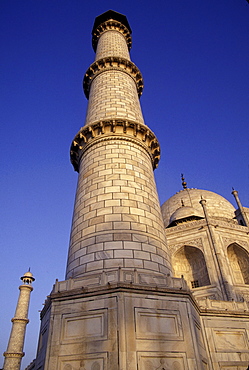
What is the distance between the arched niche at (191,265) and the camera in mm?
22266

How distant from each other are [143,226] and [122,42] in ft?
51.4

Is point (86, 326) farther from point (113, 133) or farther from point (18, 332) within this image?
point (18, 332)

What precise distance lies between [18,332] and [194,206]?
68.0 feet

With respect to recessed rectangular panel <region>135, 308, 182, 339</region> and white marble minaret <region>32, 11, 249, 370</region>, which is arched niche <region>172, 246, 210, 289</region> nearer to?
white marble minaret <region>32, 11, 249, 370</region>

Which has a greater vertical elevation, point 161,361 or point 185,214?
point 185,214

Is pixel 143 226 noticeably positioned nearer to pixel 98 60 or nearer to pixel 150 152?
pixel 150 152

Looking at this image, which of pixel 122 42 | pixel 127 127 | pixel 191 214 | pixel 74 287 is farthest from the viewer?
pixel 191 214

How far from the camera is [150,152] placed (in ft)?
40.0

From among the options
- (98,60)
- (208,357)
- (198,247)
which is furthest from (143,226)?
(198,247)

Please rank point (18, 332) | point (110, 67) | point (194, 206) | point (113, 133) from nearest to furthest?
1. point (113, 133)
2. point (110, 67)
3. point (18, 332)
4. point (194, 206)

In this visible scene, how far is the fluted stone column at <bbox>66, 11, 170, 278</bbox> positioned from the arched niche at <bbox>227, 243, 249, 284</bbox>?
1396cm

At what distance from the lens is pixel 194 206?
32.3 m

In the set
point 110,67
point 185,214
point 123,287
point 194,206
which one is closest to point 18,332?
point 185,214

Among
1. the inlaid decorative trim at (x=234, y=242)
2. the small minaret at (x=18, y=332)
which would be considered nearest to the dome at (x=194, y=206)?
the inlaid decorative trim at (x=234, y=242)
